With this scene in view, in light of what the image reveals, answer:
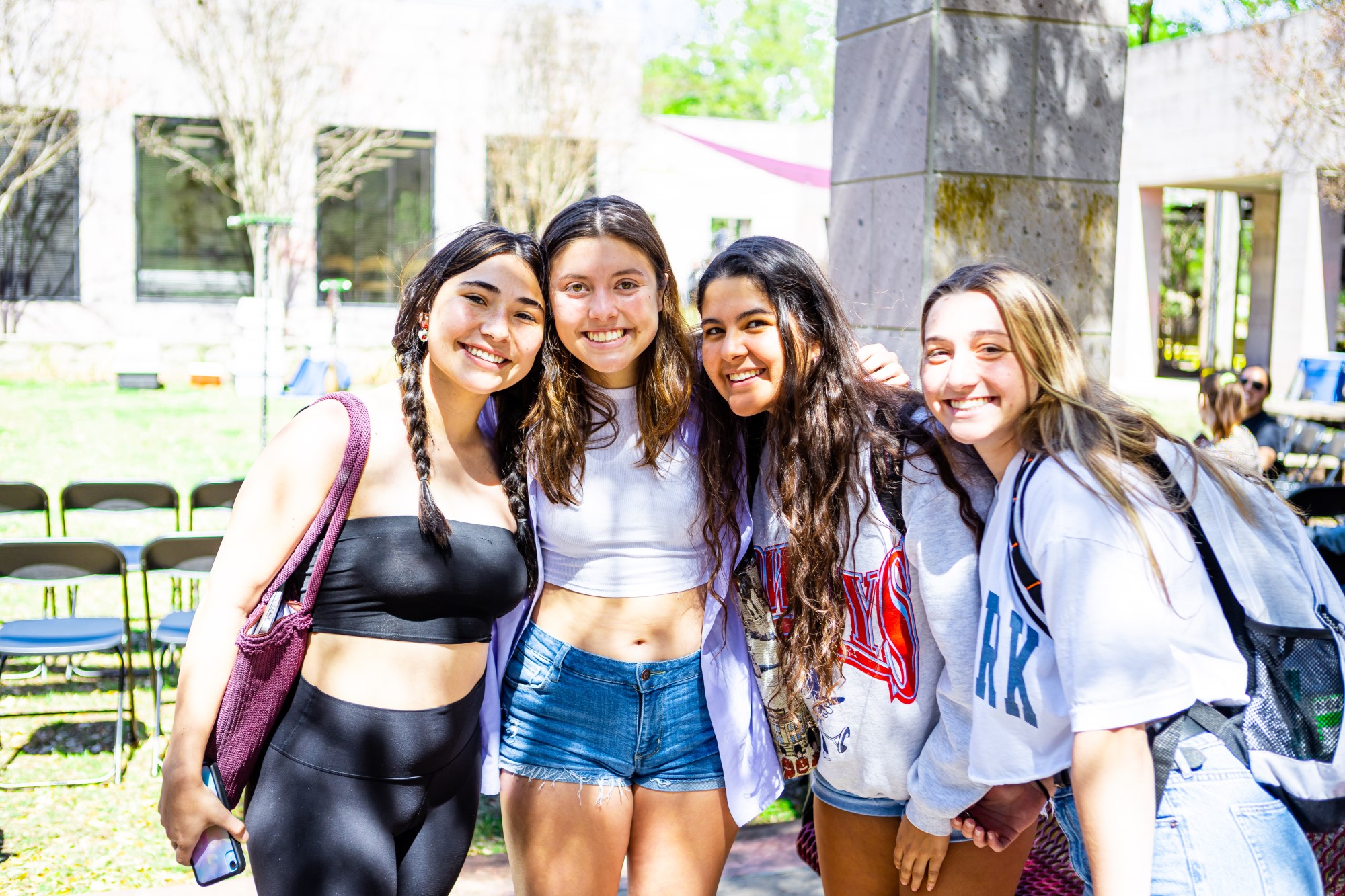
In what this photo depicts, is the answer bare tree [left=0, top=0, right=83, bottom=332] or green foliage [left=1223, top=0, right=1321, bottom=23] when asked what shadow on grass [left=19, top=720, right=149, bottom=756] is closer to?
green foliage [left=1223, top=0, right=1321, bottom=23]

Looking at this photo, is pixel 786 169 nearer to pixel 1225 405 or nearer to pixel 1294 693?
pixel 1225 405

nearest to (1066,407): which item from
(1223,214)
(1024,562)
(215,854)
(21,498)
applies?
(1024,562)

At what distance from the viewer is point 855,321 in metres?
4.36

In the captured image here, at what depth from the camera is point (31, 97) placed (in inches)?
750

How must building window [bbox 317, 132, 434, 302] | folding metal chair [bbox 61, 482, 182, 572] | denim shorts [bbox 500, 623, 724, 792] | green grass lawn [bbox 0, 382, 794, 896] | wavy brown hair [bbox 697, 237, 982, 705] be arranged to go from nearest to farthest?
wavy brown hair [bbox 697, 237, 982, 705]
denim shorts [bbox 500, 623, 724, 792]
green grass lawn [bbox 0, 382, 794, 896]
folding metal chair [bbox 61, 482, 182, 572]
building window [bbox 317, 132, 434, 302]

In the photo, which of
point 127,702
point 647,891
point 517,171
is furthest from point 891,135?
point 517,171

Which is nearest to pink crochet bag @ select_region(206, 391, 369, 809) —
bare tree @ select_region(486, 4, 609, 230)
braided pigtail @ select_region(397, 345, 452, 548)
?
braided pigtail @ select_region(397, 345, 452, 548)

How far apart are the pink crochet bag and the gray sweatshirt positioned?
3.10ft

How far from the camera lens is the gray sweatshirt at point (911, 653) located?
2.17 metres

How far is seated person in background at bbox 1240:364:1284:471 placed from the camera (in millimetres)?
8031

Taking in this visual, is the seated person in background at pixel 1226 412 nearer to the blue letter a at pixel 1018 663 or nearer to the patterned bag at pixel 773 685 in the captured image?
the patterned bag at pixel 773 685

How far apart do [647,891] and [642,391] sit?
1.13m

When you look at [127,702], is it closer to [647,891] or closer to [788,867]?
[788,867]

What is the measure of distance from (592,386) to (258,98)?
1980 cm
